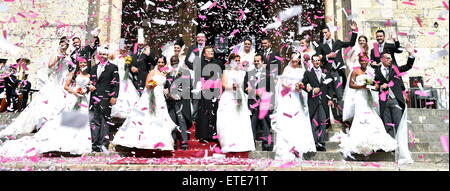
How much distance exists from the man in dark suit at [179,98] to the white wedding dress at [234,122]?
2.02ft

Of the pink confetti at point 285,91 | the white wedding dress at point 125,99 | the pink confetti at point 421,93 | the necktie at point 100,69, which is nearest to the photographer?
the pink confetti at point 285,91

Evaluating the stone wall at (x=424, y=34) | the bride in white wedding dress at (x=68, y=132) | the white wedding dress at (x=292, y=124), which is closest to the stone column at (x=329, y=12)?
the stone wall at (x=424, y=34)

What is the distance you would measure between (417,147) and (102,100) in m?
5.47

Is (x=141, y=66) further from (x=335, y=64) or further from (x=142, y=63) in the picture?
(x=335, y=64)

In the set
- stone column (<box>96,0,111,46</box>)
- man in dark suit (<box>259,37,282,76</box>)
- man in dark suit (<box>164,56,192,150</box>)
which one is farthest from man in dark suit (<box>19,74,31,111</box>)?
man in dark suit (<box>259,37,282,76</box>)

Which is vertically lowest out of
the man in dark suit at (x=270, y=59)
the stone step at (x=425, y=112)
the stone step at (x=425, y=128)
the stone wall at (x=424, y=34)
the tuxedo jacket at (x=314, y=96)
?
the stone step at (x=425, y=128)

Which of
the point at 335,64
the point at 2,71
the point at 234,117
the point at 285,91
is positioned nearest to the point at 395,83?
the point at 335,64

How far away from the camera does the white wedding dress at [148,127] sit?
5.96m

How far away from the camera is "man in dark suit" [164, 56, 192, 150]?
643cm

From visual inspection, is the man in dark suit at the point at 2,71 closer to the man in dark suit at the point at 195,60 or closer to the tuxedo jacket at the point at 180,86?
the tuxedo jacket at the point at 180,86

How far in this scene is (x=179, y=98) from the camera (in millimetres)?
6551

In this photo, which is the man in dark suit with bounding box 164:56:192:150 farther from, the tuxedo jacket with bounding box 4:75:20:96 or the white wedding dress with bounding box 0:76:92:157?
the tuxedo jacket with bounding box 4:75:20:96

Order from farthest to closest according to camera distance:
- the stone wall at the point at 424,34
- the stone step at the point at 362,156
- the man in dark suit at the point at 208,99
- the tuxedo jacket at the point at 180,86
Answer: the stone wall at the point at 424,34, the tuxedo jacket at the point at 180,86, the man in dark suit at the point at 208,99, the stone step at the point at 362,156

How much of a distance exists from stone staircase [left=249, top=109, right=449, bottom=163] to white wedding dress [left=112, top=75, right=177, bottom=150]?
56.4 inches
